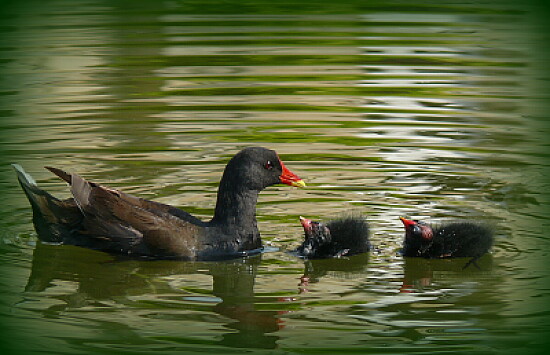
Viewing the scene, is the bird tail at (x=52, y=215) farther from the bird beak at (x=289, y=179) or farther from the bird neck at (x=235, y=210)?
the bird beak at (x=289, y=179)

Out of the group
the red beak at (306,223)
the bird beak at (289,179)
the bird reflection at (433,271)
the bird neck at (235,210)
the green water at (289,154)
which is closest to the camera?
the green water at (289,154)

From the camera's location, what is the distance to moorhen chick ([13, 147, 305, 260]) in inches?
334

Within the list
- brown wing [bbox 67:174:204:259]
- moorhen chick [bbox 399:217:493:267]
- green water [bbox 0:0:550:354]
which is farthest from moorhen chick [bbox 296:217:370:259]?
brown wing [bbox 67:174:204:259]

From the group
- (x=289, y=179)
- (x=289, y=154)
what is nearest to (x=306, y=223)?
(x=289, y=179)

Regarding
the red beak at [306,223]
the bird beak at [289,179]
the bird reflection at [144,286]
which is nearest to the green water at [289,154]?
the bird reflection at [144,286]

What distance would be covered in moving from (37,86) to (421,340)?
9223 millimetres

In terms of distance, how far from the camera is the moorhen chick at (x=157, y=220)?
8477mm

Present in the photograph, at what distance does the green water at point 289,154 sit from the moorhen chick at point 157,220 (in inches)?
6.2

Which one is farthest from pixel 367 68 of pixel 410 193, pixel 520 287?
pixel 520 287

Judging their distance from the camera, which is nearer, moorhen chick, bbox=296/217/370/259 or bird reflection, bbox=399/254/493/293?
bird reflection, bbox=399/254/493/293

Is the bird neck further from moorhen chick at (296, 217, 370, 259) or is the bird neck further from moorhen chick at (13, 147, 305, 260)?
moorhen chick at (296, 217, 370, 259)

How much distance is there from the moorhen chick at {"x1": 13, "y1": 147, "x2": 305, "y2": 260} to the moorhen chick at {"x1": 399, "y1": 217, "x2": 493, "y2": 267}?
4.09 feet

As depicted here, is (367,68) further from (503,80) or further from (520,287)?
(520,287)

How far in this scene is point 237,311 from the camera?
7.14 m
